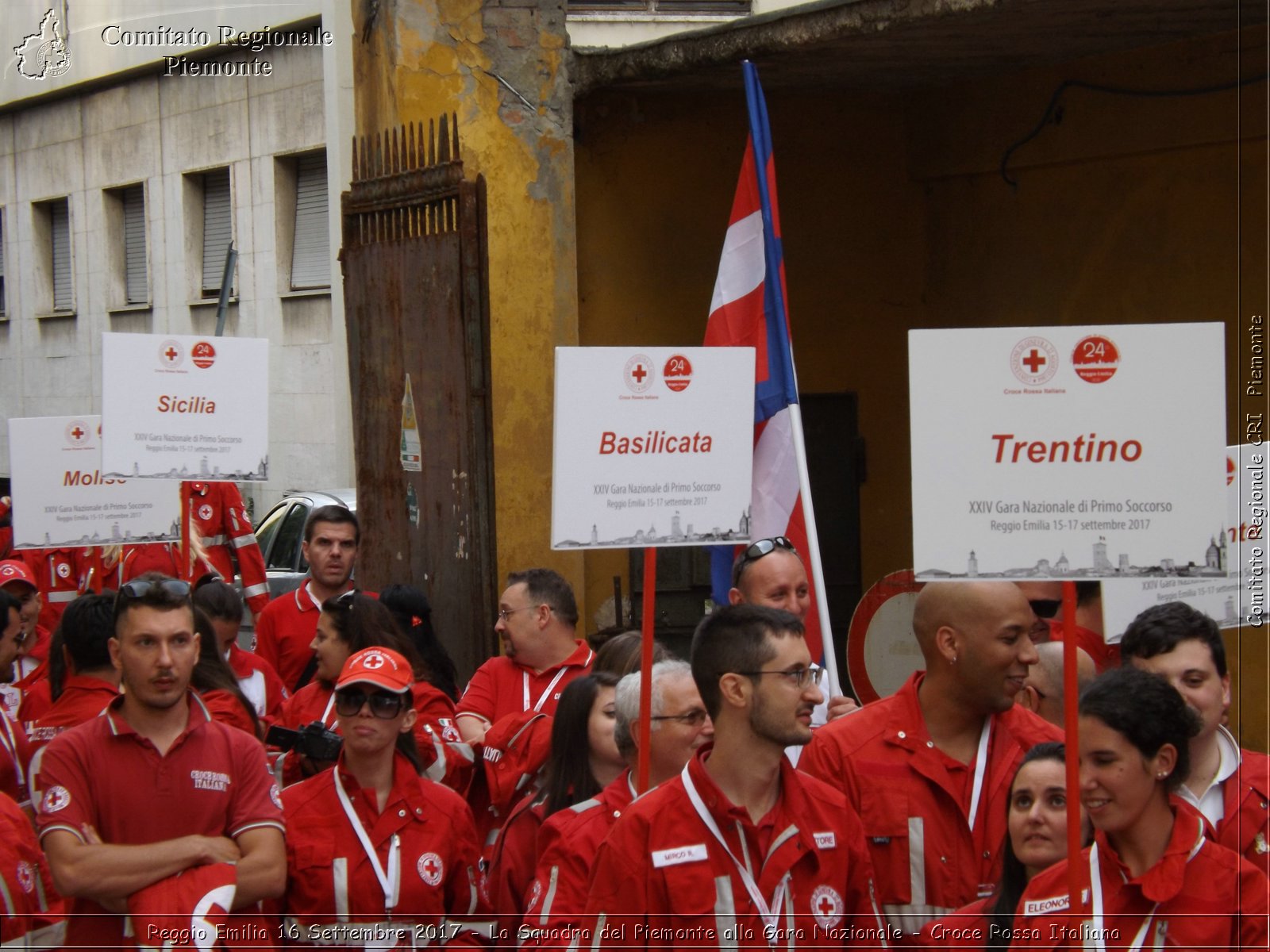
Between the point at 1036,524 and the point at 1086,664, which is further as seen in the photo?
the point at 1086,664

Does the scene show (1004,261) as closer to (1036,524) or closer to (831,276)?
(831,276)

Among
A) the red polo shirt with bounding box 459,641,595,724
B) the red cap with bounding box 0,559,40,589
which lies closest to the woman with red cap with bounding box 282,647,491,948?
the red polo shirt with bounding box 459,641,595,724

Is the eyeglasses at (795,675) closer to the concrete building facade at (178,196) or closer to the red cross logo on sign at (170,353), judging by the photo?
the red cross logo on sign at (170,353)

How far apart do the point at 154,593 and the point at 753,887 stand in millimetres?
2027

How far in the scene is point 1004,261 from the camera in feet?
33.9

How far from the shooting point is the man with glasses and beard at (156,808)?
14.0ft

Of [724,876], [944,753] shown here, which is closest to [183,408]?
[944,753]

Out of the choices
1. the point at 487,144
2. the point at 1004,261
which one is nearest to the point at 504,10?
the point at 487,144

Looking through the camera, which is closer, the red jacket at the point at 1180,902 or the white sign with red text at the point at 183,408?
the red jacket at the point at 1180,902

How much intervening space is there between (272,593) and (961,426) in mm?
8832

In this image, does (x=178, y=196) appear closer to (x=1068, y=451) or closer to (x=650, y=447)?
(x=650, y=447)

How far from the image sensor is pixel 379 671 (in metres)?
4.91

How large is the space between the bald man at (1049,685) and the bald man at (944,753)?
0.74 meters

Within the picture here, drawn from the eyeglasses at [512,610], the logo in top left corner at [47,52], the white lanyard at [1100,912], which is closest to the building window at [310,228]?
the logo in top left corner at [47,52]
